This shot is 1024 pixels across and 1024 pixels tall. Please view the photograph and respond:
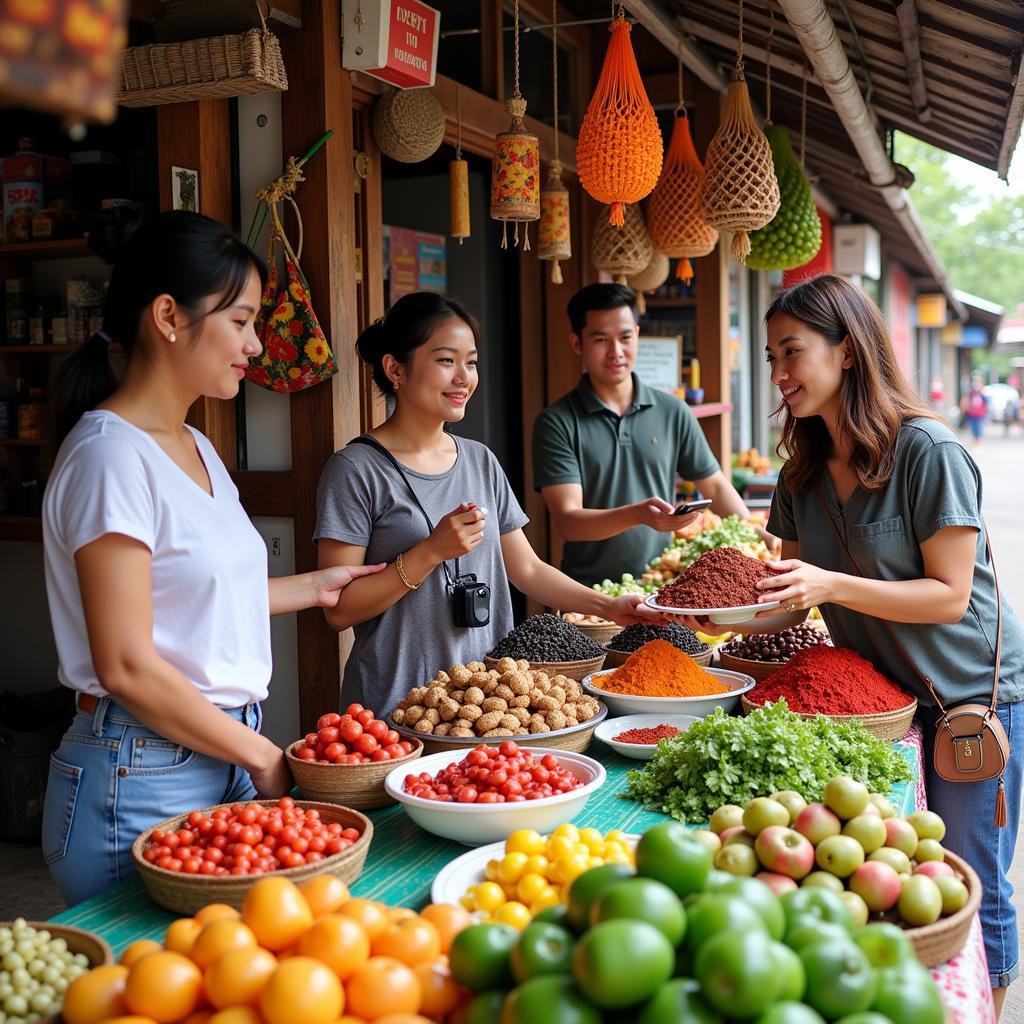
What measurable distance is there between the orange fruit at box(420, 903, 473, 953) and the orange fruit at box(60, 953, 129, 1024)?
0.38 m

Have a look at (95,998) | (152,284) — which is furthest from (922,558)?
(95,998)

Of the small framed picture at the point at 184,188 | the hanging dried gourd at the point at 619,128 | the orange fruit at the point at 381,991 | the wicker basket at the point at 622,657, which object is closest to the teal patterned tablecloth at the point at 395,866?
the orange fruit at the point at 381,991

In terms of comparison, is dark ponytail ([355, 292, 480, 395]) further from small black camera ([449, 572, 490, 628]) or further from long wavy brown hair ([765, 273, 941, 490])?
long wavy brown hair ([765, 273, 941, 490])

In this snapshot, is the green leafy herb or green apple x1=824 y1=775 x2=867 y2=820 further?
the green leafy herb

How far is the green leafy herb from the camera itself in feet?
7.14

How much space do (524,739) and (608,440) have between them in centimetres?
246

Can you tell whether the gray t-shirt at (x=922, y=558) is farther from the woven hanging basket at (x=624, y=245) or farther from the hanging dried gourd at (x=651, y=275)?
the hanging dried gourd at (x=651, y=275)

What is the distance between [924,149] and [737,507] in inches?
1830

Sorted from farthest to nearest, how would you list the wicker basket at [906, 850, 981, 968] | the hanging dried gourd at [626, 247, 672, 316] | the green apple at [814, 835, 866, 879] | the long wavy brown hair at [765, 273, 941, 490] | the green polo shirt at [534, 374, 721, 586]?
1. the hanging dried gourd at [626, 247, 672, 316]
2. the green polo shirt at [534, 374, 721, 586]
3. the long wavy brown hair at [765, 273, 941, 490]
4. the green apple at [814, 835, 866, 879]
5. the wicker basket at [906, 850, 981, 968]

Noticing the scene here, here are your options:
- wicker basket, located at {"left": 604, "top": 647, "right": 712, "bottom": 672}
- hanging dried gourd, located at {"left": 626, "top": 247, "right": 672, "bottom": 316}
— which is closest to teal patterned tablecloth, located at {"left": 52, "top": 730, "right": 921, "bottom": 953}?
wicker basket, located at {"left": 604, "top": 647, "right": 712, "bottom": 672}

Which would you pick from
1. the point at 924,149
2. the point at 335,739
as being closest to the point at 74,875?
the point at 335,739

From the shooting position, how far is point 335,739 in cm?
226

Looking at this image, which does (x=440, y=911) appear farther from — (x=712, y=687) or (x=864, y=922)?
(x=712, y=687)

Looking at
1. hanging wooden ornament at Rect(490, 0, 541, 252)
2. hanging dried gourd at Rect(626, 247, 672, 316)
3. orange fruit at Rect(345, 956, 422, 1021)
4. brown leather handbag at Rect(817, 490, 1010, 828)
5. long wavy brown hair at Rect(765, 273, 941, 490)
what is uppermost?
hanging wooden ornament at Rect(490, 0, 541, 252)
